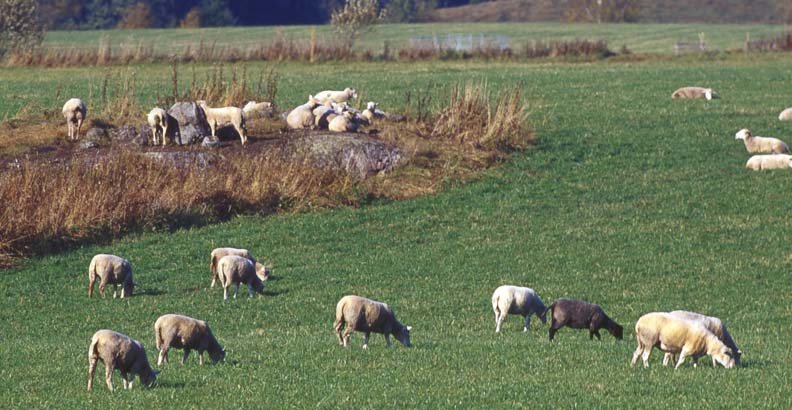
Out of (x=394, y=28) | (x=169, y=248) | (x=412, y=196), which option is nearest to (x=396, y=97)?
(x=412, y=196)

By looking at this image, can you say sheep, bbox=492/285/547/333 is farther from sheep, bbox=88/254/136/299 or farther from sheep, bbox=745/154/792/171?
sheep, bbox=745/154/792/171

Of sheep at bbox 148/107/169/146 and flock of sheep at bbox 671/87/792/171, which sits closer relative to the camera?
sheep at bbox 148/107/169/146

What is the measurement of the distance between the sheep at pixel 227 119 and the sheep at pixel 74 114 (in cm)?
300

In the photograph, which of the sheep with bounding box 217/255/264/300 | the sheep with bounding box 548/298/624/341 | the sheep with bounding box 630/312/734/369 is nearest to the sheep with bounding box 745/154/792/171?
the sheep with bounding box 217/255/264/300

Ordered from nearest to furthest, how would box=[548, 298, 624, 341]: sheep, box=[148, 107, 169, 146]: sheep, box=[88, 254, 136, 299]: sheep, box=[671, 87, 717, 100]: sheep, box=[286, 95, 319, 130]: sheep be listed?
box=[548, 298, 624, 341]: sheep < box=[88, 254, 136, 299]: sheep < box=[148, 107, 169, 146]: sheep < box=[286, 95, 319, 130]: sheep < box=[671, 87, 717, 100]: sheep

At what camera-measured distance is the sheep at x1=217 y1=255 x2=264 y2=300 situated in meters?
20.7

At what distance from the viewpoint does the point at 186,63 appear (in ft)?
192

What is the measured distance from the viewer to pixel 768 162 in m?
31.7

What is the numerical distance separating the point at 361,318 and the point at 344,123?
16740 mm

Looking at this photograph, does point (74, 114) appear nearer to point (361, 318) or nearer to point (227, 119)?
point (227, 119)

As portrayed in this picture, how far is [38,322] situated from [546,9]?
129266mm

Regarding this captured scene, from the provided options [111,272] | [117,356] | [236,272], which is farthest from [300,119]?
[117,356]

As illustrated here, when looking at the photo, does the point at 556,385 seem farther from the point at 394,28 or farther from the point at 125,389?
the point at 394,28

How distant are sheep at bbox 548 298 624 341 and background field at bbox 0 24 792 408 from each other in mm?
276
